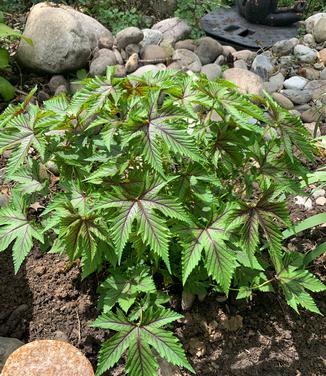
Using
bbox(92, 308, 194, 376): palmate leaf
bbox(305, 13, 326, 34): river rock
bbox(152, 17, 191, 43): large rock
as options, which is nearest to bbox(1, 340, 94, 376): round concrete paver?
bbox(92, 308, 194, 376): palmate leaf

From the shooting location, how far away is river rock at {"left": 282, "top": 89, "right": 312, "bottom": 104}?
13.0 ft

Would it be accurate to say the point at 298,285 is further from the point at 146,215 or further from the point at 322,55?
the point at 322,55

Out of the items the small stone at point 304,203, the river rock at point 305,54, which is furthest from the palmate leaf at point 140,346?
the river rock at point 305,54

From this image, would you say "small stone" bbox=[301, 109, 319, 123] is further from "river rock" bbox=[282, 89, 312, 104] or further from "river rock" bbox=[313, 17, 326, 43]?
"river rock" bbox=[313, 17, 326, 43]

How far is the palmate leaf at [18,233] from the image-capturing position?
2094 mm

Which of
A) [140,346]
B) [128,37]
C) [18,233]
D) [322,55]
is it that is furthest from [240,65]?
[140,346]

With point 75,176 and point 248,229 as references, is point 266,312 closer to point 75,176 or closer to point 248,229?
point 248,229

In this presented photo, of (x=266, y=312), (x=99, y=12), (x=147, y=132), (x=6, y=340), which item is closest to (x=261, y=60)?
(x=99, y=12)

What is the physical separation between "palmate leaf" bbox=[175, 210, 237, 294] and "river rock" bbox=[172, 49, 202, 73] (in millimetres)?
2512

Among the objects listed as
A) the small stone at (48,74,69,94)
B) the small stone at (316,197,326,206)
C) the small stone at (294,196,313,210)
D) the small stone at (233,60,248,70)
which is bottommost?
the small stone at (48,74,69,94)

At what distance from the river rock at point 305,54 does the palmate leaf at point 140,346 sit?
317 cm

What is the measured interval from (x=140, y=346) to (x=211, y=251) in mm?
455

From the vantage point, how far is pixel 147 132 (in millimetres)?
1799

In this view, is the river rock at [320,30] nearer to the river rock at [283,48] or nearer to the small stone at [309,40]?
the small stone at [309,40]
